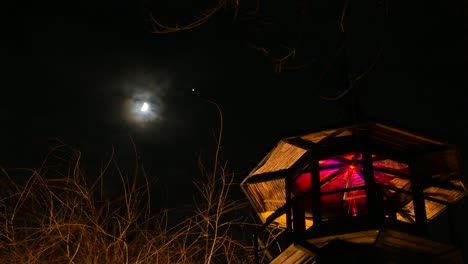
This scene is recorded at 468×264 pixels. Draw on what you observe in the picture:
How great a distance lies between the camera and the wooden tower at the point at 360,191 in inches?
423

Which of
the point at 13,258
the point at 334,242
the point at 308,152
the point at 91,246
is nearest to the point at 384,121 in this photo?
the point at 308,152

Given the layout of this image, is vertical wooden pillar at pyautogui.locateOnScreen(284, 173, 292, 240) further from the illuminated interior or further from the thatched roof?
the illuminated interior

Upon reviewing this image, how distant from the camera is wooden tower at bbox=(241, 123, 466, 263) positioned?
423 inches

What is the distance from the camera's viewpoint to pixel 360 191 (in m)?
11.9

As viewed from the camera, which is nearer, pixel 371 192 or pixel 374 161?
pixel 371 192

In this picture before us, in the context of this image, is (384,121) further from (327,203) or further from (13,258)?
(13,258)

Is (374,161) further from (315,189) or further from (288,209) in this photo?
(288,209)

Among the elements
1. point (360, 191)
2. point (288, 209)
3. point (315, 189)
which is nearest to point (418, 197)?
point (360, 191)

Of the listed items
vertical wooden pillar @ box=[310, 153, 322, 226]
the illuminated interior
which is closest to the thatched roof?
the illuminated interior

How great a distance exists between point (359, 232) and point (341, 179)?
6.26ft

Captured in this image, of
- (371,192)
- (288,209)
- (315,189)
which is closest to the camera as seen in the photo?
(371,192)

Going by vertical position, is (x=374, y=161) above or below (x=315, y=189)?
above

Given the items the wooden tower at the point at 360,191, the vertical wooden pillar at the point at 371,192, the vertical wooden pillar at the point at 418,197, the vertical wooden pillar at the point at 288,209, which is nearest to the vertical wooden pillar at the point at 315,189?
the wooden tower at the point at 360,191

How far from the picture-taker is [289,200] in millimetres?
12039
